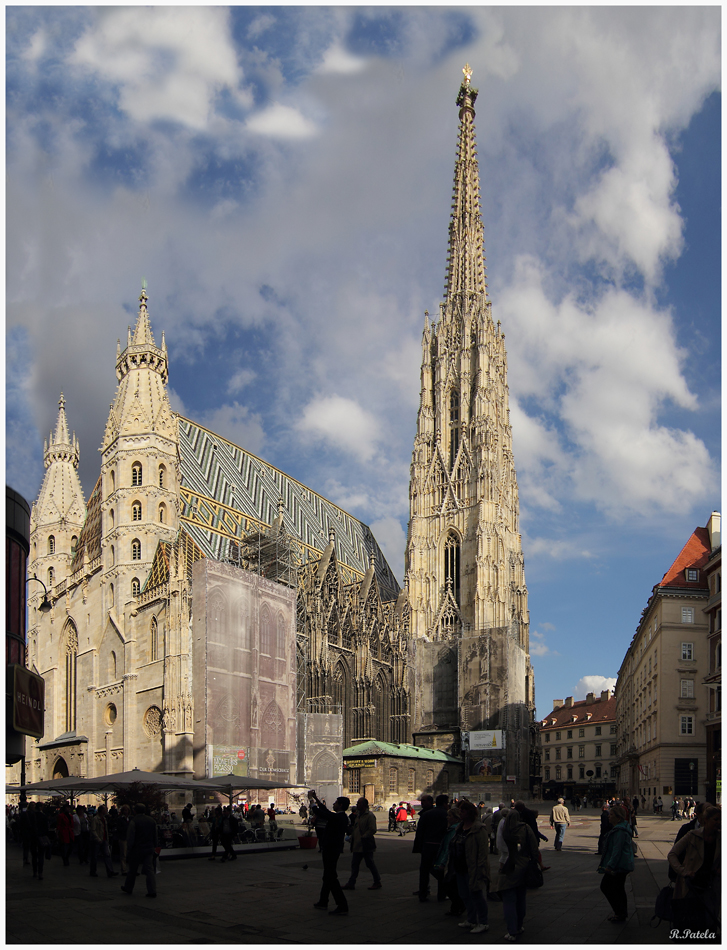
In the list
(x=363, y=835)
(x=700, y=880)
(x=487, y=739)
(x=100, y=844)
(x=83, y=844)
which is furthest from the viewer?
(x=487, y=739)

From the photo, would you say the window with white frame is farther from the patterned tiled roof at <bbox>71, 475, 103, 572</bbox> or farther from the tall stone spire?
the tall stone spire

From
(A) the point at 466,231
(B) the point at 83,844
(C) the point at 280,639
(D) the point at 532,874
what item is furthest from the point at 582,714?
(D) the point at 532,874

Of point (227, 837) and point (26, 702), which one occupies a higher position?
point (26, 702)

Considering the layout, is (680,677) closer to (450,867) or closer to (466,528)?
(466,528)

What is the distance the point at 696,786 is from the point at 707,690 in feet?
16.5

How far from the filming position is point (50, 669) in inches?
2088

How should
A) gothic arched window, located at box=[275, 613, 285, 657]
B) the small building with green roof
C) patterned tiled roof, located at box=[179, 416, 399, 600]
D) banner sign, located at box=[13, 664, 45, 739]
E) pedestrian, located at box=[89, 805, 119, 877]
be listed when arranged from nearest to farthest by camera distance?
1. banner sign, located at box=[13, 664, 45, 739]
2. pedestrian, located at box=[89, 805, 119, 877]
3. gothic arched window, located at box=[275, 613, 285, 657]
4. the small building with green roof
5. patterned tiled roof, located at box=[179, 416, 399, 600]

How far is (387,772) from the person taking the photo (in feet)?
175

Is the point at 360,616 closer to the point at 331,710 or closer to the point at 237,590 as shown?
the point at 331,710

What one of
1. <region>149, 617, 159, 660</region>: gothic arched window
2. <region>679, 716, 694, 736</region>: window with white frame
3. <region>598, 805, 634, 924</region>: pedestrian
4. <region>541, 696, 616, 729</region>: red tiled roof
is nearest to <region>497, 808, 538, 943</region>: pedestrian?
<region>598, 805, 634, 924</region>: pedestrian

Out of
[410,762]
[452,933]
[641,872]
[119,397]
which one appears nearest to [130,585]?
[119,397]

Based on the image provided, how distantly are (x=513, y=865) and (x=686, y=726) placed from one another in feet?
118

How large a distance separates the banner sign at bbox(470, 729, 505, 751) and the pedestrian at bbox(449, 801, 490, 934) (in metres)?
52.5

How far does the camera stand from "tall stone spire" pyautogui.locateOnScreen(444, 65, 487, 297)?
8156 cm
